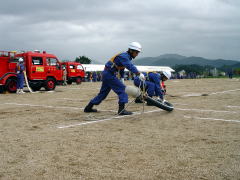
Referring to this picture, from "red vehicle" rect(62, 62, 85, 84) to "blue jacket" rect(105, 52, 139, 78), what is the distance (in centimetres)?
2082

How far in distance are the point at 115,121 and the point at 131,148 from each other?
7.33 ft

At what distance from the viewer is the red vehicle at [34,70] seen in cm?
1602

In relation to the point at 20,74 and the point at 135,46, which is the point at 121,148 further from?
the point at 20,74

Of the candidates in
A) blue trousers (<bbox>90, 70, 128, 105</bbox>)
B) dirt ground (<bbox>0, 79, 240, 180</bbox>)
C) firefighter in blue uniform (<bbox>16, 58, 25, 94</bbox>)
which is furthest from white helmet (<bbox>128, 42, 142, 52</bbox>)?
firefighter in blue uniform (<bbox>16, 58, 25, 94</bbox>)

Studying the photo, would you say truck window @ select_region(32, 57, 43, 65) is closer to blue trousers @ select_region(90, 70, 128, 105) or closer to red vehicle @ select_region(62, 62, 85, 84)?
red vehicle @ select_region(62, 62, 85, 84)

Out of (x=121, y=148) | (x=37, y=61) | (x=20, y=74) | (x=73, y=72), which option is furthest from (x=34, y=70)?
(x=121, y=148)

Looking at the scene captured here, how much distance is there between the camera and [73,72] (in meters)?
27.9

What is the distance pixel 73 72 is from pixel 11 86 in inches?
466

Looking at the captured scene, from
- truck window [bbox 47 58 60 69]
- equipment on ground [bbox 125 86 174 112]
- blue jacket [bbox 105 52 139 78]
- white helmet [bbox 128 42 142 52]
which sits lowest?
equipment on ground [bbox 125 86 174 112]

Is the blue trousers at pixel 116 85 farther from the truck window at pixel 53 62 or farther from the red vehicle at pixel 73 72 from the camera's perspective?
the red vehicle at pixel 73 72

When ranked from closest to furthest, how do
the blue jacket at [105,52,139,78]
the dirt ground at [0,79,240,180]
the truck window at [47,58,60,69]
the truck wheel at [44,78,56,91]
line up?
the dirt ground at [0,79,240,180], the blue jacket at [105,52,139,78], the truck wheel at [44,78,56,91], the truck window at [47,58,60,69]

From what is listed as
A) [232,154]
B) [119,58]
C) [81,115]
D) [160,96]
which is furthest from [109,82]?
[232,154]

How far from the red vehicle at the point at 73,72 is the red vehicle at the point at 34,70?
8822mm

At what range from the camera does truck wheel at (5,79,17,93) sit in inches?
632
